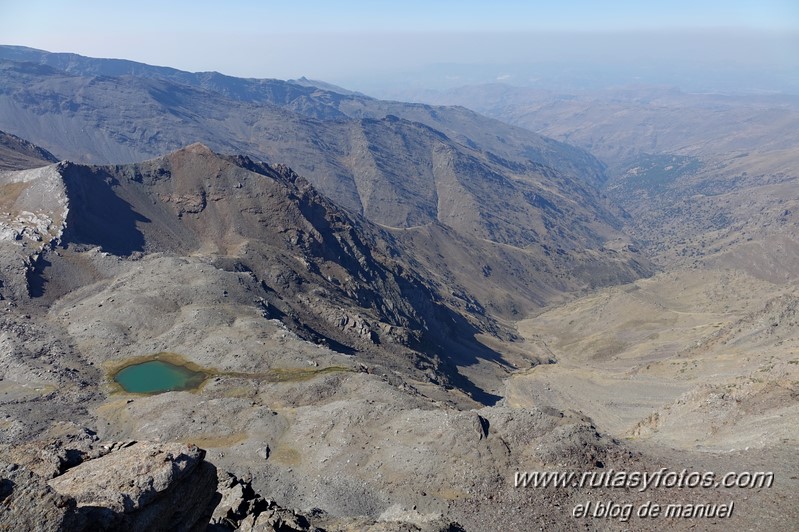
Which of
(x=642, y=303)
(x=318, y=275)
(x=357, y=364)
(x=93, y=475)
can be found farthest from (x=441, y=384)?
(x=642, y=303)

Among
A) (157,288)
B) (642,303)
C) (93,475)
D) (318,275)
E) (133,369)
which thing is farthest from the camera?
(642,303)

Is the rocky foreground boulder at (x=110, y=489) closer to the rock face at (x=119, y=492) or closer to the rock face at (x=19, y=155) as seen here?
the rock face at (x=119, y=492)

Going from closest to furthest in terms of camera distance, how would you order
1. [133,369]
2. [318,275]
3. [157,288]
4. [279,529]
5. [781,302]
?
[279,529]
[133,369]
[157,288]
[781,302]
[318,275]

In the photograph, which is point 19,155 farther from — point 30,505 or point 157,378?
point 30,505

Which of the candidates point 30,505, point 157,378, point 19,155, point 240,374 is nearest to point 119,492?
point 30,505

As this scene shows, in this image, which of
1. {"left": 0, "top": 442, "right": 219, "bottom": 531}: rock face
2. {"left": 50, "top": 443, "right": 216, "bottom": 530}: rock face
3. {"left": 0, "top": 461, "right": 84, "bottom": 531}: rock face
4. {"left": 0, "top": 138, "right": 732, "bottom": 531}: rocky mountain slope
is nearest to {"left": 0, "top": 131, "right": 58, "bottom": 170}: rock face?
{"left": 0, "top": 138, "right": 732, "bottom": 531}: rocky mountain slope

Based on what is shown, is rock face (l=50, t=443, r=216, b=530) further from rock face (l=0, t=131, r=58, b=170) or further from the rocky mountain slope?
rock face (l=0, t=131, r=58, b=170)

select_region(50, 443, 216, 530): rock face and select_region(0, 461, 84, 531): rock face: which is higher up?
select_region(0, 461, 84, 531): rock face

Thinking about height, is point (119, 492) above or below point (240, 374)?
above

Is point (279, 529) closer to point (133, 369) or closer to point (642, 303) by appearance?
point (133, 369)
